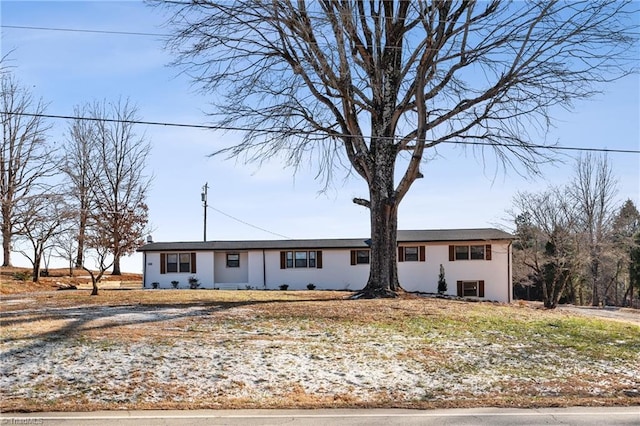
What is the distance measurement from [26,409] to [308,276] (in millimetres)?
26683

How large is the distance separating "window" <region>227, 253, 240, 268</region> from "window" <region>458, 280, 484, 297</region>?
509 inches

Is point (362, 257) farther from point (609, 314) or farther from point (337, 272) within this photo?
point (609, 314)

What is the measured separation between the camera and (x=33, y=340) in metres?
12.5

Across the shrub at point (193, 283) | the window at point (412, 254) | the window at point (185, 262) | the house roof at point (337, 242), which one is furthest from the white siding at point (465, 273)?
the window at point (185, 262)

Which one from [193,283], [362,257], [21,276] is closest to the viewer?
[21,276]

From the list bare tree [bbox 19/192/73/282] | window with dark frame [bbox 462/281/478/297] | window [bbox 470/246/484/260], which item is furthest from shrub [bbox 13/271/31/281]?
window [bbox 470/246/484/260]

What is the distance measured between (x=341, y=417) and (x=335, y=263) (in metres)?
26.5

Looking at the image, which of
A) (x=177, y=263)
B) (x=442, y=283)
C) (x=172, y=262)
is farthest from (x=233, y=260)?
(x=442, y=283)

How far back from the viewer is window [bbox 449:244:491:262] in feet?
114

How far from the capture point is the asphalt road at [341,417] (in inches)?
342

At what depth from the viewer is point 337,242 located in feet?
119

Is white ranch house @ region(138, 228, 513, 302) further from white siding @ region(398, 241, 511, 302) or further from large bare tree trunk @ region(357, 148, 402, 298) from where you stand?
large bare tree trunk @ region(357, 148, 402, 298)

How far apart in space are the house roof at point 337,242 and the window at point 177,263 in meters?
0.48

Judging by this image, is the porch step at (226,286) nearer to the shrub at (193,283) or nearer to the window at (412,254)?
the shrub at (193,283)
